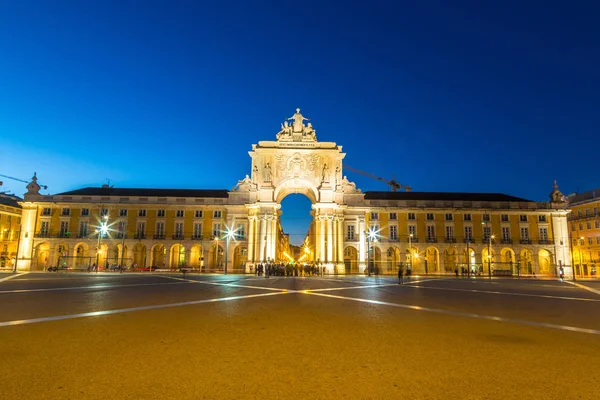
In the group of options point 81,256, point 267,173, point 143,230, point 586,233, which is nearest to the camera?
point 81,256

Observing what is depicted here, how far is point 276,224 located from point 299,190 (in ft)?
24.7

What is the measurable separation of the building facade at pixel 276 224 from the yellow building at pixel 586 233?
6145 millimetres

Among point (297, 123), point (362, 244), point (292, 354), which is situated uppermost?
point (297, 123)

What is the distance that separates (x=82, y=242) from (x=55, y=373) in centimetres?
6063

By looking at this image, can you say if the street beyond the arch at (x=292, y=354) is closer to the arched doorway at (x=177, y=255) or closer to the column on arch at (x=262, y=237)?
the column on arch at (x=262, y=237)

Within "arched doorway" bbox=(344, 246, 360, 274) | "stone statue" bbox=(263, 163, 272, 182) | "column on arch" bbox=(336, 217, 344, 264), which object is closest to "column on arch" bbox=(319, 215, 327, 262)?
"column on arch" bbox=(336, 217, 344, 264)

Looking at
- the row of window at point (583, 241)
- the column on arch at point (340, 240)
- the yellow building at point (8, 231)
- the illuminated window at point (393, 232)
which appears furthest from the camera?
the yellow building at point (8, 231)

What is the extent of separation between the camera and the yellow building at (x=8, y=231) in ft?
205

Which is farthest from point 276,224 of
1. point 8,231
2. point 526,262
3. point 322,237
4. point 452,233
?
point 8,231

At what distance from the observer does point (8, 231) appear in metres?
64.9

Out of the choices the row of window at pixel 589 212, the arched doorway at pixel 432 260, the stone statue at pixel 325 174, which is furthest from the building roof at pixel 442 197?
the row of window at pixel 589 212

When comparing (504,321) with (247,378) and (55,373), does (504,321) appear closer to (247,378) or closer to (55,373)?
(247,378)

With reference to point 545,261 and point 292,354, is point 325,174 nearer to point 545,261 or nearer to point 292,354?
point 545,261

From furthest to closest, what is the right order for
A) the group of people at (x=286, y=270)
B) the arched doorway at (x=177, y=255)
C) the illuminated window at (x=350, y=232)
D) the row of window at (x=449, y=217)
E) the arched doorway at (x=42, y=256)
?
the row of window at (x=449, y=217) → the arched doorway at (x=177, y=255) → the illuminated window at (x=350, y=232) → the arched doorway at (x=42, y=256) → the group of people at (x=286, y=270)
